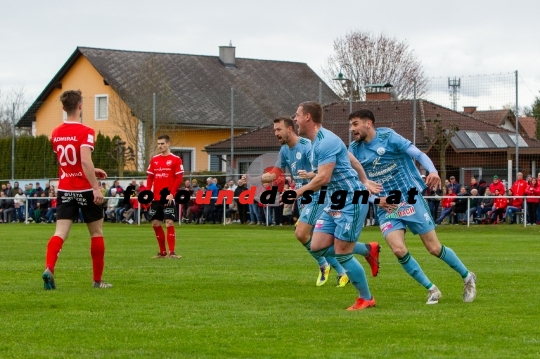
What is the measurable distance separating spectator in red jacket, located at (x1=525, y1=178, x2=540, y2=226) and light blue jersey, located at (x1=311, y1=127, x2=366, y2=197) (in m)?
18.8

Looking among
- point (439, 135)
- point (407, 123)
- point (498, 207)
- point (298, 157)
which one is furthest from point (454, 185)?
point (298, 157)

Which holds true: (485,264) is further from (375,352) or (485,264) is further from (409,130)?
(409,130)

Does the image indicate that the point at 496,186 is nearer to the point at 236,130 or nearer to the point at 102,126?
the point at 236,130

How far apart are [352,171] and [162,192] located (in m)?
7.52

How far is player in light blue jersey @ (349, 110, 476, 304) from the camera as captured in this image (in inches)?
397

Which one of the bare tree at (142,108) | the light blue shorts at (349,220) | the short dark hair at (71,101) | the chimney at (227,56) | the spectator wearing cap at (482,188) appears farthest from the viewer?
the chimney at (227,56)

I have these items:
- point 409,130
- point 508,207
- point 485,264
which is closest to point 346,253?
point 485,264

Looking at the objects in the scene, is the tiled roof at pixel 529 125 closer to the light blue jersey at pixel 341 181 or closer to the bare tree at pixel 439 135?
the bare tree at pixel 439 135

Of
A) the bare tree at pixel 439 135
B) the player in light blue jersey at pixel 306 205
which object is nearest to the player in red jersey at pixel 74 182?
the player in light blue jersey at pixel 306 205

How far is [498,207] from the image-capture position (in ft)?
94.0

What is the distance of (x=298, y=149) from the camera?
39.8 ft

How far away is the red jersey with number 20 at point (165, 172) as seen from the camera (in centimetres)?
1689

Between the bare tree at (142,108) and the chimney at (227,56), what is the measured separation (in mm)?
6440

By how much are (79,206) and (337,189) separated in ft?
10.6
